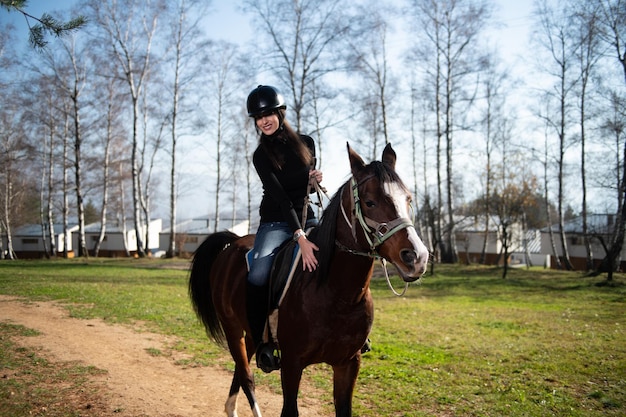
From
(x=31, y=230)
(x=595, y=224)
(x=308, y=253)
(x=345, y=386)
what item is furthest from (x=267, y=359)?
(x=31, y=230)

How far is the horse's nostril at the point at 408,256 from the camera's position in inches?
97.5

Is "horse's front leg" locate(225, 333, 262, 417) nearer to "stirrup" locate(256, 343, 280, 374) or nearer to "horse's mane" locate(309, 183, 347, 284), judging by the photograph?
"stirrup" locate(256, 343, 280, 374)

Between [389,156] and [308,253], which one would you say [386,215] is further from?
[308,253]

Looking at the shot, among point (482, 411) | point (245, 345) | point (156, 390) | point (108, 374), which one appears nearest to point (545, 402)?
point (482, 411)

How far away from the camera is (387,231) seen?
8.77ft

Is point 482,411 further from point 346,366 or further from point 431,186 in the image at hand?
point 431,186

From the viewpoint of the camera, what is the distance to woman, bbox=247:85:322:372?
3658 mm

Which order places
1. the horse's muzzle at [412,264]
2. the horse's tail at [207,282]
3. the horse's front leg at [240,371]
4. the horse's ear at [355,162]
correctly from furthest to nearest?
the horse's tail at [207,282] < the horse's front leg at [240,371] < the horse's ear at [355,162] < the horse's muzzle at [412,264]

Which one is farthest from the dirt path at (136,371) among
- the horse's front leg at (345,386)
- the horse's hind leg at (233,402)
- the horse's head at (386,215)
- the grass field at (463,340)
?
the horse's head at (386,215)

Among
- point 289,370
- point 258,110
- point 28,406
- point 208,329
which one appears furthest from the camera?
point 208,329

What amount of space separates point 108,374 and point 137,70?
1073 inches

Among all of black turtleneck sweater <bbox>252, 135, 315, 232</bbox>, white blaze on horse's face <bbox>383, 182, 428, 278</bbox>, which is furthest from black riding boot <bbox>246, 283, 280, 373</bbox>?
white blaze on horse's face <bbox>383, 182, 428, 278</bbox>

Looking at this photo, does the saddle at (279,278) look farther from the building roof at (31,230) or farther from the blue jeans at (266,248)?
the building roof at (31,230)

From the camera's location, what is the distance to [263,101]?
383cm
